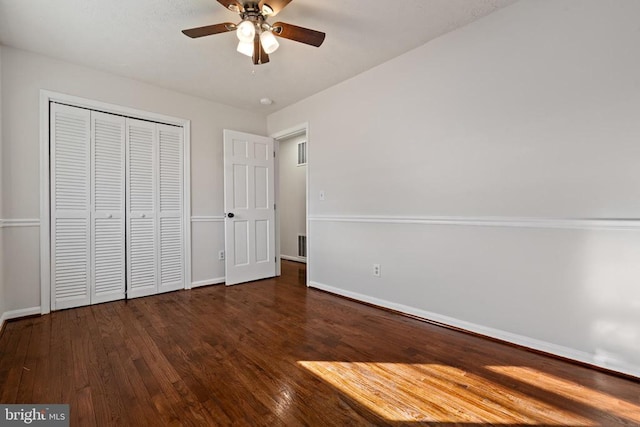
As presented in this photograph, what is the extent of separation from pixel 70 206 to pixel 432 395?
345 centimetres

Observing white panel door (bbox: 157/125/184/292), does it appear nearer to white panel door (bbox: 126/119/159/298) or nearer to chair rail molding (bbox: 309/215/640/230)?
white panel door (bbox: 126/119/159/298)

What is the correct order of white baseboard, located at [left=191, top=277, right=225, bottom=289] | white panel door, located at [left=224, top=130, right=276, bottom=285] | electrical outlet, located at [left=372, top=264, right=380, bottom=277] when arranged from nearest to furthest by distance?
electrical outlet, located at [left=372, top=264, right=380, bottom=277]
white baseboard, located at [left=191, top=277, right=225, bottom=289]
white panel door, located at [left=224, top=130, right=276, bottom=285]

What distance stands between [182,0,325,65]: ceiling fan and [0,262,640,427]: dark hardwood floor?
2.15m

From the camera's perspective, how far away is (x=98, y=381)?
1615 mm

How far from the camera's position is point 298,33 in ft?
6.48

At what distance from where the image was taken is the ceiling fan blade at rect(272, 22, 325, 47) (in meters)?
1.92

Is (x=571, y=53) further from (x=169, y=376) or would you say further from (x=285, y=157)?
(x=285, y=157)

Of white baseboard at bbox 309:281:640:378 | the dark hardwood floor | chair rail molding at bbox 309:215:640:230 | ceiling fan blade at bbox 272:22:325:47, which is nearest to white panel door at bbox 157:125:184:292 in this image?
the dark hardwood floor

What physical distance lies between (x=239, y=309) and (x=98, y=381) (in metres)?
1.28

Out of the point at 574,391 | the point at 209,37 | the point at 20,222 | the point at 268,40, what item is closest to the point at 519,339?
the point at 574,391

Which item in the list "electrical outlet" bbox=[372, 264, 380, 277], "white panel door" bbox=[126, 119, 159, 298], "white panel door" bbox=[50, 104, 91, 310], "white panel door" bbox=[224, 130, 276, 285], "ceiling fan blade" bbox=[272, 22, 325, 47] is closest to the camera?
"ceiling fan blade" bbox=[272, 22, 325, 47]

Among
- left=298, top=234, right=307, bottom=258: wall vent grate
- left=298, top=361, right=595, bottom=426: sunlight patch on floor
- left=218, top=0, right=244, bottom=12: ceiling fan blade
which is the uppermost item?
left=218, top=0, right=244, bottom=12: ceiling fan blade

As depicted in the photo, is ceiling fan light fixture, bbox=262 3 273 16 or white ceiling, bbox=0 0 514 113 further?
white ceiling, bbox=0 0 514 113

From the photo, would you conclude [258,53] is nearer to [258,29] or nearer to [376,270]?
[258,29]
